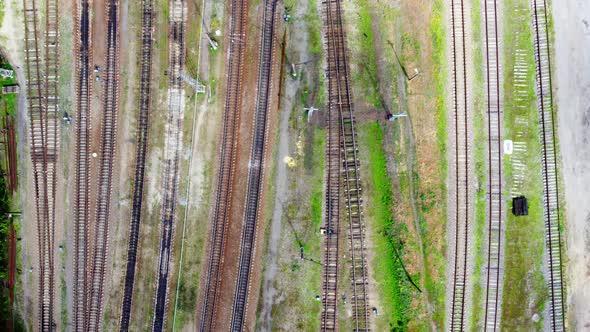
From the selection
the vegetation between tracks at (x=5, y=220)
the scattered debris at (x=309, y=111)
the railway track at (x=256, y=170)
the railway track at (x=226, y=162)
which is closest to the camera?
the scattered debris at (x=309, y=111)

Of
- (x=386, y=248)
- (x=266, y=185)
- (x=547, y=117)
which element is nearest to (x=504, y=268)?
(x=386, y=248)

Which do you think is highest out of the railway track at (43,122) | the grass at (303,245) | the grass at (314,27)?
the grass at (314,27)

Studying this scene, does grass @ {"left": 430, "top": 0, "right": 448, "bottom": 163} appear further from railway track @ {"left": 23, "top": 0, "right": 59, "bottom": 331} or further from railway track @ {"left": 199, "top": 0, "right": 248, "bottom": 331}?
railway track @ {"left": 23, "top": 0, "right": 59, "bottom": 331}

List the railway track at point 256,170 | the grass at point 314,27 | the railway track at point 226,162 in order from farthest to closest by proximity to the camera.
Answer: the railway track at point 226,162 < the railway track at point 256,170 < the grass at point 314,27

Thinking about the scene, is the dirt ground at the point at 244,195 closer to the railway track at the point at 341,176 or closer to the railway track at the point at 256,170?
the railway track at the point at 256,170

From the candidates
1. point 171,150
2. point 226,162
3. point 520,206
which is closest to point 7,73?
point 171,150

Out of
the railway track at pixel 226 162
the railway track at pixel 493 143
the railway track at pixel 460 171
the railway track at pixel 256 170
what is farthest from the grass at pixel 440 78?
the railway track at pixel 226 162

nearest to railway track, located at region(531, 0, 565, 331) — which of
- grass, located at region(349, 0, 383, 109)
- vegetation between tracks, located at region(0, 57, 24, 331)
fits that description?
grass, located at region(349, 0, 383, 109)
